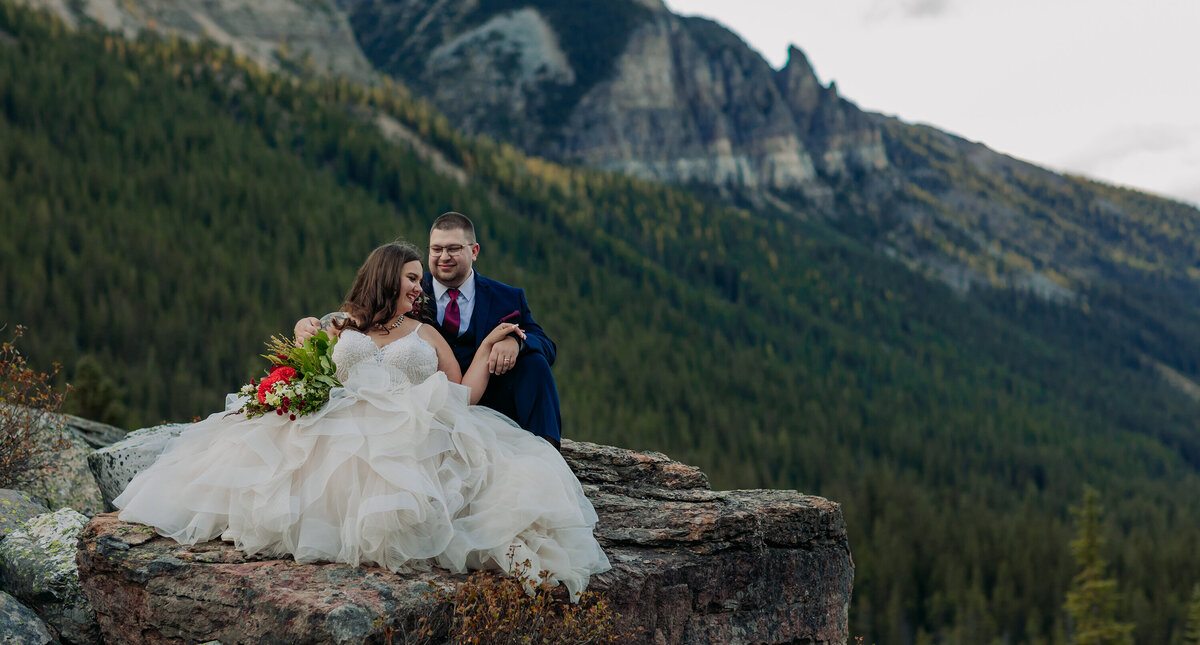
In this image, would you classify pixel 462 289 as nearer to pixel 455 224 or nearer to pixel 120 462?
pixel 455 224

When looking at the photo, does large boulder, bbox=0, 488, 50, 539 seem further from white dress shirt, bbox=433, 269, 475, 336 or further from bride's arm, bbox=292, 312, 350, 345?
white dress shirt, bbox=433, 269, 475, 336

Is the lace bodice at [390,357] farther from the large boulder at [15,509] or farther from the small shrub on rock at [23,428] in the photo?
the small shrub on rock at [23,428]

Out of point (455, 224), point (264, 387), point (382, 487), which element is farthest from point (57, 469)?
point (382, 487)

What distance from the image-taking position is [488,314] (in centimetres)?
830

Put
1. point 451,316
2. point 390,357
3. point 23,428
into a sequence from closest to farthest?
point 390,357, point 451,316, point 23,428

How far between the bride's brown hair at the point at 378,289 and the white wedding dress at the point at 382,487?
25cm

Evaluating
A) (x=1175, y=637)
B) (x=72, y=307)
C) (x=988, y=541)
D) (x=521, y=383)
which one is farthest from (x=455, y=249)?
(x=72, y=307)

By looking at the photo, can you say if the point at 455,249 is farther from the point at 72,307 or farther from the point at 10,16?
the point at 10,16

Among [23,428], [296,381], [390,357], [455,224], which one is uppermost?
[455,224]

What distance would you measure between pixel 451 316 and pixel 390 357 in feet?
4.01

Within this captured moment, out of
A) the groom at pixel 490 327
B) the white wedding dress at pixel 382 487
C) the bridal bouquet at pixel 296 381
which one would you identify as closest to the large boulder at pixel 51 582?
the white wedding dress at pixel 382 487

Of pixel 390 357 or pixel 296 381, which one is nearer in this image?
pixel 296 381

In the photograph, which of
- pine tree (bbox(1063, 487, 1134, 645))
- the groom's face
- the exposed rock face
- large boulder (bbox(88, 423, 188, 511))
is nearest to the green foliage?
the exposed rock face

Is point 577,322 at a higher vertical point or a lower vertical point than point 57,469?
higher
